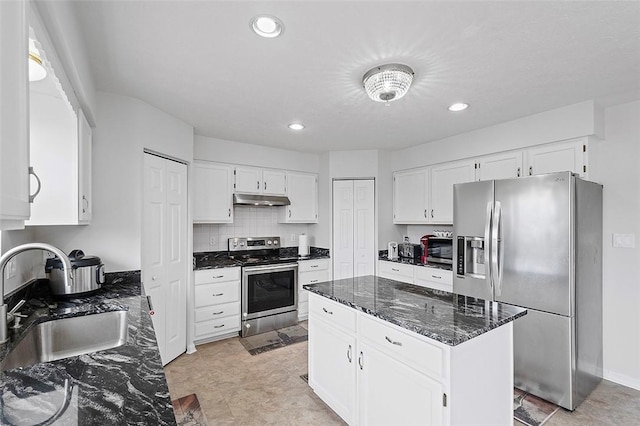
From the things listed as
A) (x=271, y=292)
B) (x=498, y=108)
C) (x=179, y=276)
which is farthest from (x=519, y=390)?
(x=179, y=276)

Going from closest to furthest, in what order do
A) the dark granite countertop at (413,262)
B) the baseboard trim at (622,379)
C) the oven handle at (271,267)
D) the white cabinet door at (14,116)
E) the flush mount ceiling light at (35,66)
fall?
the white cabinet door at (14,116), the flush mount ceiling light at (35,66), the baseboard trim at (622,379), the dark granite countertop at (413,262), the oven handle at (271,267)

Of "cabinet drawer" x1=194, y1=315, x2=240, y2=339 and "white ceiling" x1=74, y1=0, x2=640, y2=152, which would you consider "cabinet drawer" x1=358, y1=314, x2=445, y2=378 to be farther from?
"cabinet drawer" x1=194, y1=315, x2=240, y2=339

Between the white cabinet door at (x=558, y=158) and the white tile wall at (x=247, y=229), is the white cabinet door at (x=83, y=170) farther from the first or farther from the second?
the white cabinet door at (x=558, y=158)

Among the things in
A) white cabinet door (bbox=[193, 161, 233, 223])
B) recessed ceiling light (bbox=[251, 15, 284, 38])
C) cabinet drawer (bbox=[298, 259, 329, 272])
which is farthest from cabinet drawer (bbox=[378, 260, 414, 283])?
recessed ceiling light (bbox=[251, 15, 284, 38])

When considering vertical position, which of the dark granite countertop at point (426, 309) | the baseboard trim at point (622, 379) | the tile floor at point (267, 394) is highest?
the dark granite countertop at point (426, 309)

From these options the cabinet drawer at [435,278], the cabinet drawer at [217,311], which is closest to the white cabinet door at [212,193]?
the cabinet drawer at [217,311]

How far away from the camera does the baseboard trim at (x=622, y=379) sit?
8.27 feet

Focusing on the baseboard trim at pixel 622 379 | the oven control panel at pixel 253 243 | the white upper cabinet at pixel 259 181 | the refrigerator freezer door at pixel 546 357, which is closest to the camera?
the refrigerator freezer door at pixel 546 357

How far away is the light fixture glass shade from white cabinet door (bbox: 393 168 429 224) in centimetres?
367

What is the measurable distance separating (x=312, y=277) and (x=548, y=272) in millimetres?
2701

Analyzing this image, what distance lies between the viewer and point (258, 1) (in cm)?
140

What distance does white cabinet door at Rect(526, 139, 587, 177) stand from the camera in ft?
8.61

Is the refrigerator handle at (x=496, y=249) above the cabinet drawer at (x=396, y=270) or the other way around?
above

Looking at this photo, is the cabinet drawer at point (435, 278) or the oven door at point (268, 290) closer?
the cabinet drawer at point (435, 278)
